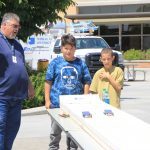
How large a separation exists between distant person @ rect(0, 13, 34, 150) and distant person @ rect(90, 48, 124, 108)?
120cm

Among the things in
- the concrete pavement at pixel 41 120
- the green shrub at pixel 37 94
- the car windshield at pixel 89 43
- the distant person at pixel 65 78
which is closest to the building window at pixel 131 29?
the car windshield at pixel 89 43

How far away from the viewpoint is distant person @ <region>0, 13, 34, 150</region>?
5.98 meters

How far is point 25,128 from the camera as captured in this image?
33.8ft

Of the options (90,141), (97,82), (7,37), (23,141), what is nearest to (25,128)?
(23,141)

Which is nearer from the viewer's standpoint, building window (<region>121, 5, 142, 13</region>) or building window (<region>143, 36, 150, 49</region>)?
building window (<region>121, 5, 142, 13</region>)

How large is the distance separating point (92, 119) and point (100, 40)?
53.6ft

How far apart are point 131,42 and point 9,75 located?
3808 cm

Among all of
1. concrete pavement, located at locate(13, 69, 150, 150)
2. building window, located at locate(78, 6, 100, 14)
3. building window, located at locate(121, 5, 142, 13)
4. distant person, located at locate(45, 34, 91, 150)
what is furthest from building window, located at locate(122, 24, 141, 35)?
distant person, located at locate(45, 34, 91, 150)

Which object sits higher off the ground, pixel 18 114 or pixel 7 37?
pixel 7 37

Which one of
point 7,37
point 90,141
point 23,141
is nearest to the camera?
point 90,141

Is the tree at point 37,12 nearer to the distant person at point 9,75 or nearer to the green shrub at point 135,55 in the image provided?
the distant person at point 9,75

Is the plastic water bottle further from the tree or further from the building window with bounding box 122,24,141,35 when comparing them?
the building window with bounding box 122,24,141,35

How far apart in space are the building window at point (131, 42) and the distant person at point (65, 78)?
121 ft

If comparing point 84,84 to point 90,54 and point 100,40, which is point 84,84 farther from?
point 100,40
